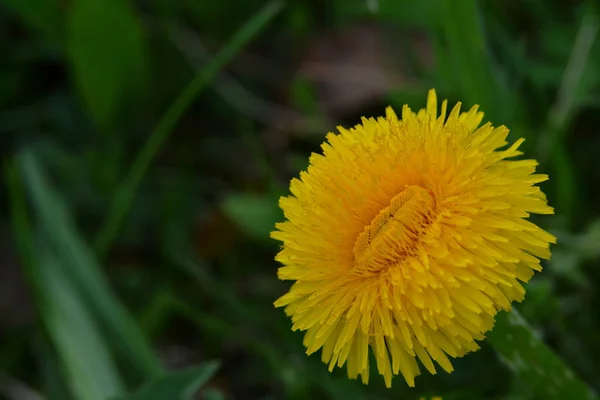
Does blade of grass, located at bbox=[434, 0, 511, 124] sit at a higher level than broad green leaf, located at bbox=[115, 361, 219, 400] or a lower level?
higher

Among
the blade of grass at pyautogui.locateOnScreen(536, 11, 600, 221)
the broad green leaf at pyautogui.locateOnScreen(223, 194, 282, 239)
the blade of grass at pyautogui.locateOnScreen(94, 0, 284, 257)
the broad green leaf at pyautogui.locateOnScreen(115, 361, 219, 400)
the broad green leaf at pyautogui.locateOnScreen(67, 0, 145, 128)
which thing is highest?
the broad green leaf at pyautogui.locateOnScreen(67, 0, 145, 128)

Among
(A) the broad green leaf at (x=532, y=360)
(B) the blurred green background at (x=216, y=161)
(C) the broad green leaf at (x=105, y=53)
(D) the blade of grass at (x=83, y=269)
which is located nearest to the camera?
(A) the broad green leaf at (x=532, y=360)

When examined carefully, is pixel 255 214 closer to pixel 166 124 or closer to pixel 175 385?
pixel 166 124

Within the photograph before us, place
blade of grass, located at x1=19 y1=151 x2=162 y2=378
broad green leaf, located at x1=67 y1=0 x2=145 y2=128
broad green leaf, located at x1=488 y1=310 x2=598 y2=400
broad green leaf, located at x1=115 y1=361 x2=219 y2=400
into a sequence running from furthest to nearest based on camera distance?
broad green leaf, located at x1=67 y1=0 x2=145 y2=128, blade of grass, located at x1=19 y1=151 x2=162 y2=378, broad green leaf, located at x1=115 y1=361 x2=219 y2=400, broad green leaf, located at x1=488 y1=310 x2=598 y2=400

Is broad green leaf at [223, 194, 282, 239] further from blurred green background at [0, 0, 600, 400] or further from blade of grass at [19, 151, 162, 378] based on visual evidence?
blade of grass at [19, 151, 162, 378]

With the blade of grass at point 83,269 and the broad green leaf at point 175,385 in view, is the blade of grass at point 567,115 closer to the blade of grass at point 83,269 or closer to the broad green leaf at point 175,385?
the broad green leaf at point 175,385

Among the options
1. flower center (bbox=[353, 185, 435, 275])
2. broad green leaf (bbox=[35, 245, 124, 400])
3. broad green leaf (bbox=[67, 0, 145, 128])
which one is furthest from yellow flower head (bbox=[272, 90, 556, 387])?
broad green leaf (bbox=[67, 0, 145, 128])

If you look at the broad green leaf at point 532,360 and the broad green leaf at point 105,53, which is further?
the broad green leaf at point 105,53

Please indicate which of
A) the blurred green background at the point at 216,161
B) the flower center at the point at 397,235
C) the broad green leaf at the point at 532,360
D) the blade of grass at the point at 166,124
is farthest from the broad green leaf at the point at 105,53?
the broad green leaf at the point at 532,360
